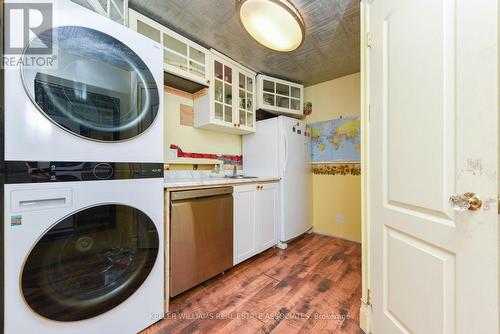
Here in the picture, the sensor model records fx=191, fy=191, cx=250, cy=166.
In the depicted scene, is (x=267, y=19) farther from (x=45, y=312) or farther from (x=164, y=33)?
(x=45, y=312)

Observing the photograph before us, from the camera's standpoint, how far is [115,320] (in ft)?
3.43

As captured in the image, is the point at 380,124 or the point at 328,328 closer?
the point at 380,124

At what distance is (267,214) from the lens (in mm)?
2238

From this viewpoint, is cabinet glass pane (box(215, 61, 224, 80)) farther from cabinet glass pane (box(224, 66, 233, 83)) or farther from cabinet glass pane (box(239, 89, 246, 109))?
cabinet glass pane (box(239, 89, 246, 109))

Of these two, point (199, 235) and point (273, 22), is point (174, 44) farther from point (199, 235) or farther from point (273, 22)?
point (199, 235)


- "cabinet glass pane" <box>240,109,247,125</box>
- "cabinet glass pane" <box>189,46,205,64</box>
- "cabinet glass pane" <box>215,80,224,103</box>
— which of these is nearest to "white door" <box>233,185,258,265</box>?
"cabinet glass pane" <box>240,109,247,125</box>

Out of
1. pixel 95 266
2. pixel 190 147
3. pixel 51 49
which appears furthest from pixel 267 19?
pixel 95 266

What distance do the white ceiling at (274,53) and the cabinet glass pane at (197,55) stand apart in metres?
0.10

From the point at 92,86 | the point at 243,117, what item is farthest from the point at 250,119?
the point at 92,86

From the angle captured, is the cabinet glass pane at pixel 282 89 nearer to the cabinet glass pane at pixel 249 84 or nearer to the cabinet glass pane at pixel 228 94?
the cabinet glass pane at pixel 249 84

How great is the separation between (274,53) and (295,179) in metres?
1.56

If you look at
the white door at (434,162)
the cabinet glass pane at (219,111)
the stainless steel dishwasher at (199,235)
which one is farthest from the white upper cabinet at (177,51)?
the white door at (434,162)

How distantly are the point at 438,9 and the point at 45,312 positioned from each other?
6.77ft

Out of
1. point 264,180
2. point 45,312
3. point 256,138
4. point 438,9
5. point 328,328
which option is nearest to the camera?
point 438,9
